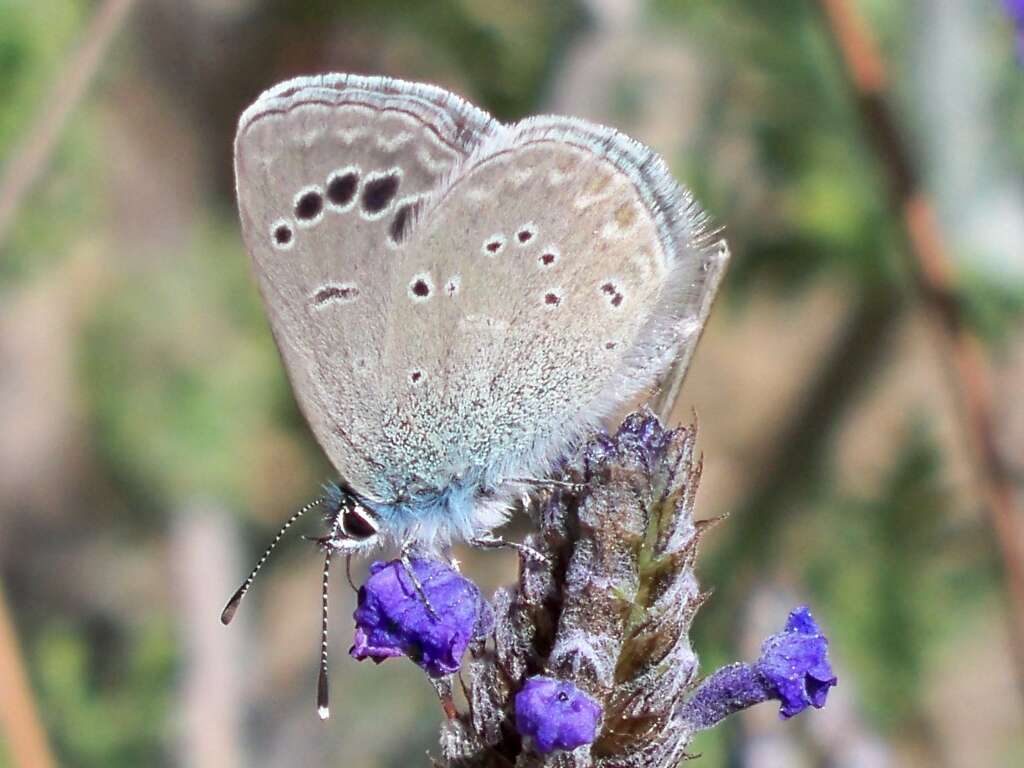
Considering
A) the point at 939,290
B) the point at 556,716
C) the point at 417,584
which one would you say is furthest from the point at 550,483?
the point at 939,290

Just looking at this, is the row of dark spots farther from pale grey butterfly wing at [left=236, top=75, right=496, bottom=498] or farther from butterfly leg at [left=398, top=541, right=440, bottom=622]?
butterfly leg at [left=398, top=541, right=440, bottom=622]

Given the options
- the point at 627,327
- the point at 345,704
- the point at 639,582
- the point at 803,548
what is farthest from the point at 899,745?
the point at 639,582

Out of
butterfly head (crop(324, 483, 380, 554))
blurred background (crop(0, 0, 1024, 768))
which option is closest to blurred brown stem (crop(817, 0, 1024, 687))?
blurred background (crop(0, 0, 1024, 768))

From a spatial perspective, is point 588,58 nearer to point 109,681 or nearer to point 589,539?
point 109,681

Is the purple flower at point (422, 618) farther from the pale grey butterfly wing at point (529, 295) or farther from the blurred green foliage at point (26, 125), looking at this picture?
the blurred green foliage at point (26, 125)

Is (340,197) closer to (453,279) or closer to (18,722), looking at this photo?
(453,279)

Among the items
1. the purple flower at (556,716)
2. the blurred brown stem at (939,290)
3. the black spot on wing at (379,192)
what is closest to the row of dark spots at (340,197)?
the black spot on wing at (379,192)
